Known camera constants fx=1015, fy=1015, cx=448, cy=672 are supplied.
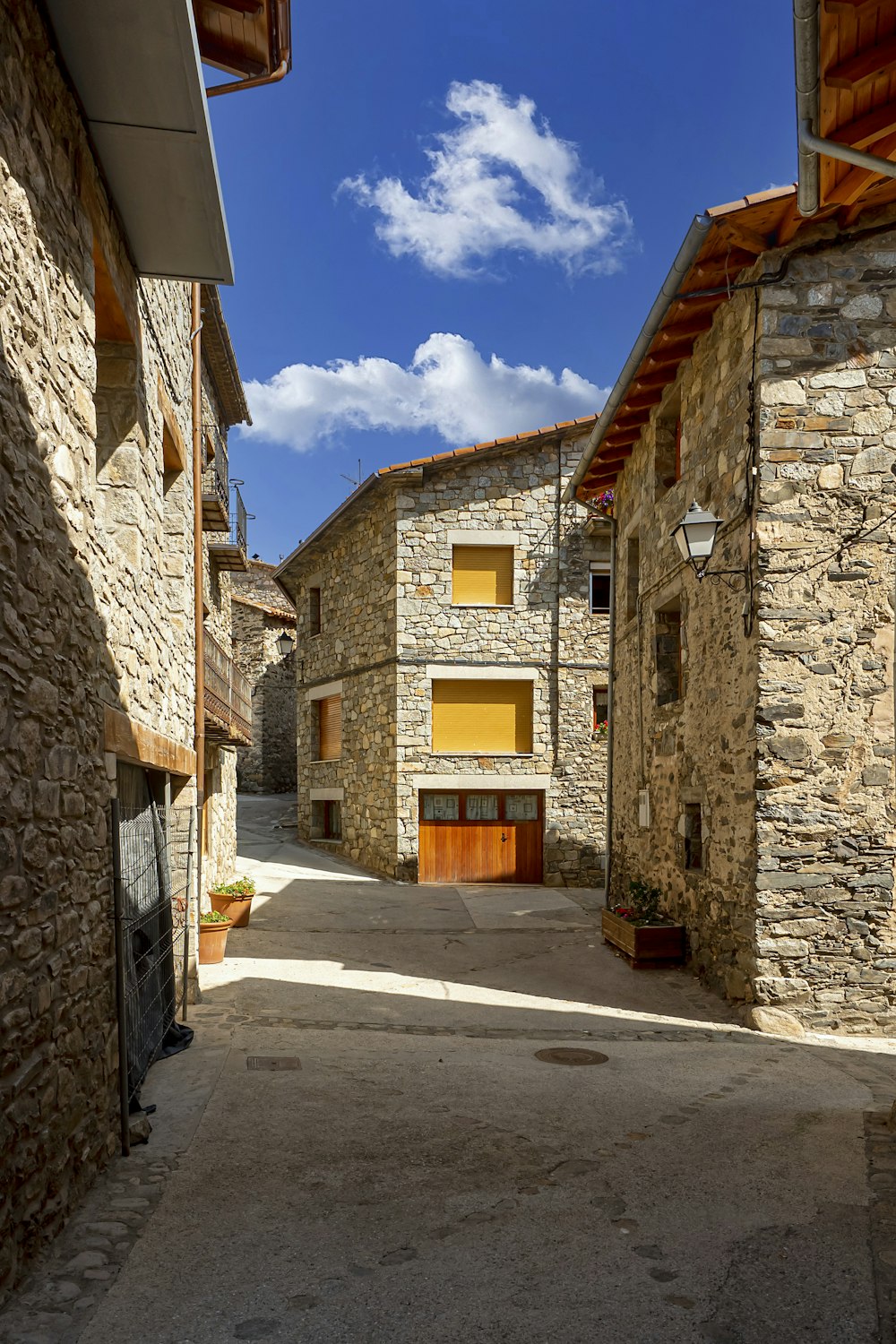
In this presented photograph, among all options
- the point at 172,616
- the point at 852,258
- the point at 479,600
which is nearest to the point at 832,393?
the point at 852,258

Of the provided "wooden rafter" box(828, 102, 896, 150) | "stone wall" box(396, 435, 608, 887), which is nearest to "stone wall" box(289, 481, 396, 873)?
"stone wall" box(396, 435, 608, 887)

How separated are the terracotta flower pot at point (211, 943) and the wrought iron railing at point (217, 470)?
14.7 feet

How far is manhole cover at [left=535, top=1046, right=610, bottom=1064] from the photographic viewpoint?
6426mm

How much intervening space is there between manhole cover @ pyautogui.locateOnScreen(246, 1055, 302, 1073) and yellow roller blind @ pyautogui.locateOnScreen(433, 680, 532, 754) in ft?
32.8

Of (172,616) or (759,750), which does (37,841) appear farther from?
(759,750)

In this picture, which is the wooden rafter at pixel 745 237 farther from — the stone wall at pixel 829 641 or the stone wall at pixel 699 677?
the stone wall at pixel 699 677

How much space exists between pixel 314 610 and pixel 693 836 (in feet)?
39.9

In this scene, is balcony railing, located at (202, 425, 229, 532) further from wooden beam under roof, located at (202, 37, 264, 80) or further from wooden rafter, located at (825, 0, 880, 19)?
wooden rafter, located at (825, 0, 880, 19)

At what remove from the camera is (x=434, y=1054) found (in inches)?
257

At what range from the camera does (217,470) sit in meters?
12.6

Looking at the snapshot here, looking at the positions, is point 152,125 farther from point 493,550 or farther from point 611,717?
point 493,550

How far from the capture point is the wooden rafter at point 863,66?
156 inches

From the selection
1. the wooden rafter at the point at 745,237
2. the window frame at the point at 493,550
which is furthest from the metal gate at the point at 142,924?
the window frame at the point at 493,550

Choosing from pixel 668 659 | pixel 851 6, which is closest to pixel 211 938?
pixel 668 659
